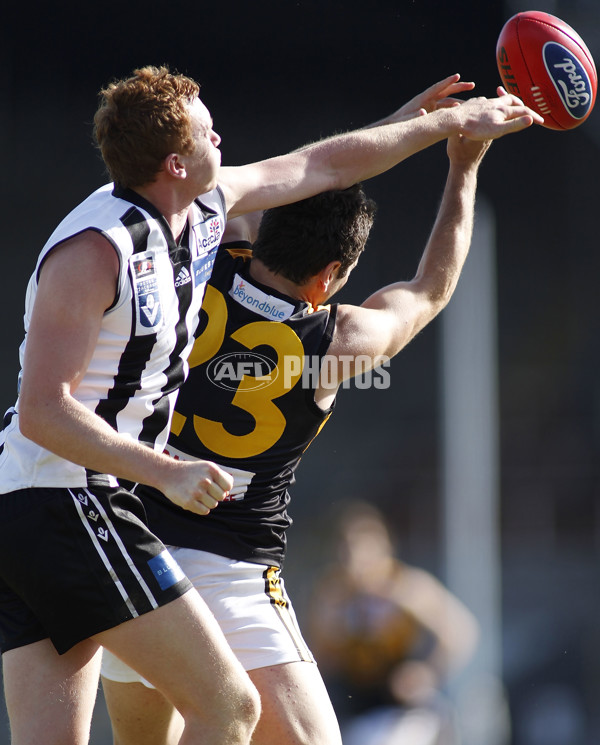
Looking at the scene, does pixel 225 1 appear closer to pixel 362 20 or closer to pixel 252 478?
pixel 362 20

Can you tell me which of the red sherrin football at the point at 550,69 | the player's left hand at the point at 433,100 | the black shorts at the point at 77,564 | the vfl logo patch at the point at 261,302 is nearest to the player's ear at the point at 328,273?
the vfl logo patch at the point at 261,302

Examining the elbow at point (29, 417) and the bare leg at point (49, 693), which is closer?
the elbow at point (29, 417)

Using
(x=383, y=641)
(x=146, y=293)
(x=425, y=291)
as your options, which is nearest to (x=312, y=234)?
(x=425, y=291)

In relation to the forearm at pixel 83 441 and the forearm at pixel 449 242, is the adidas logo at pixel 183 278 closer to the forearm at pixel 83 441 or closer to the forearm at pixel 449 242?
the forearm at pixel 83 441

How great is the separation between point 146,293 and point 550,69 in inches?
73.3

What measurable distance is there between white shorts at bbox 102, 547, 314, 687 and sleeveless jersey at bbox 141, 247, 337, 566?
0.04 m

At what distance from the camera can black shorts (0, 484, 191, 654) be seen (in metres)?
2.01

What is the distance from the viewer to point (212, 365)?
272 cm

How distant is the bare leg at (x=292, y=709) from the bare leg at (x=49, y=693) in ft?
1.82

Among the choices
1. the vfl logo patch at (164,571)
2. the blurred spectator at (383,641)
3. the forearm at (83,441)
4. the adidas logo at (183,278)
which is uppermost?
the adidas logo at (183,278)

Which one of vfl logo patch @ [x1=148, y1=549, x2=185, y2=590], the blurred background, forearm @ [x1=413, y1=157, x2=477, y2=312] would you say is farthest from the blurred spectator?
vfl logo patch @ [x1=148, y1=549, x2=185, y2=590]

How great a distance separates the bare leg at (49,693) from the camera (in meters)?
2.05

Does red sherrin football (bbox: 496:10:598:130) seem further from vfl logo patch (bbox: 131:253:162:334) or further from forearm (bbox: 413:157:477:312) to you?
vfl logo patch (bbox: 131:253:162:334)

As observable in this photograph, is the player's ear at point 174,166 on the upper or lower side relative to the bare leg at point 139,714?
upper
